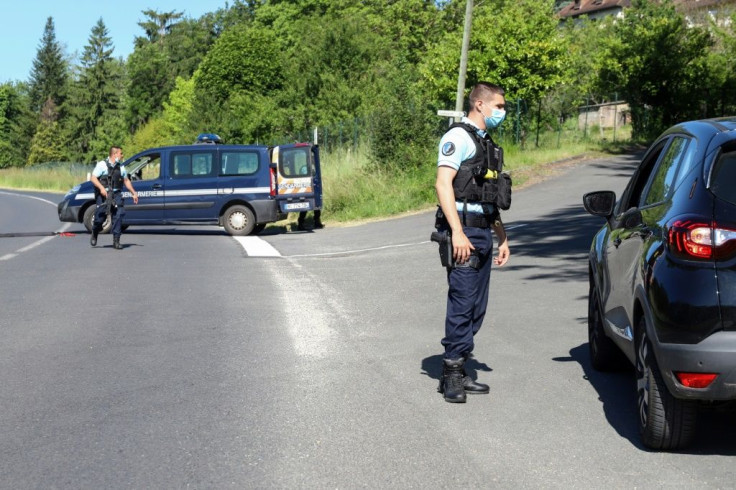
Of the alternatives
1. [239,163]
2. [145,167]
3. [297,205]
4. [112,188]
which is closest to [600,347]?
[112,188]

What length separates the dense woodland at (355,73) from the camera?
114 feet

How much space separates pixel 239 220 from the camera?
23750 mm

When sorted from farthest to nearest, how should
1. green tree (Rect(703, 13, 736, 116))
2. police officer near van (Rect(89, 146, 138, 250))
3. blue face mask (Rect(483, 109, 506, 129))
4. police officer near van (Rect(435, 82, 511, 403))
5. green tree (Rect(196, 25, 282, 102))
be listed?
1. green tree (Rect(196, 25, 282, 102))
2. green tree (Rect(703, 13, 736, 116))
3. police officer near van (Rect(89, 146, 138, 250))
4. blue face mask (Rect(483, 109, 506, 129))
5. police officer near van (Rect(435, 82, 511, 403))

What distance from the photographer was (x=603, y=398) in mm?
6414

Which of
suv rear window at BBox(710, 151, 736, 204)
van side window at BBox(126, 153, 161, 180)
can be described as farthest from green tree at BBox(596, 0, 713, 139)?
suv rear window at BBox(710, 151, 736, 204)

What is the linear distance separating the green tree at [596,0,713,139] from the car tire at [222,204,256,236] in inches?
648

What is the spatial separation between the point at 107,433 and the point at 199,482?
109 cm

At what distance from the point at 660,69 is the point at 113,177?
21.3m

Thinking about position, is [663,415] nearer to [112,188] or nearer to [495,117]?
[495,117]

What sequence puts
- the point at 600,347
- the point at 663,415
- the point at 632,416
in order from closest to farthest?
the point at 663,415 → the point at 632,416 → the point at 600,347

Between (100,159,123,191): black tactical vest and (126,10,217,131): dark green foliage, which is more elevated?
(126,10,217,131): dark green foliage

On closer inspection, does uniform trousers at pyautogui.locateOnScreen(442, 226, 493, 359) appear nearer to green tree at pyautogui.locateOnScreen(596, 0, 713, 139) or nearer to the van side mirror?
the van side mirror

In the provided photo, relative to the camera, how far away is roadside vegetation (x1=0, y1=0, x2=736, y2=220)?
29703 mm

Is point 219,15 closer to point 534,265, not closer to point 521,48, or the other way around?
point 521,48
